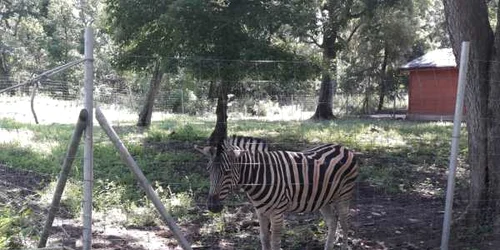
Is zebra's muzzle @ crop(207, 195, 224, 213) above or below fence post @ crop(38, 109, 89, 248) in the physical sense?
below

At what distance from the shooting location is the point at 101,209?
24.0ft

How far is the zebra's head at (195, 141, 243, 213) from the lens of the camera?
16.7 feet

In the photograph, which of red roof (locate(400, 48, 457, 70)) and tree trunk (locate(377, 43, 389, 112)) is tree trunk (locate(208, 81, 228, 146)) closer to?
red roof (locate(400, 48, 457, 70))

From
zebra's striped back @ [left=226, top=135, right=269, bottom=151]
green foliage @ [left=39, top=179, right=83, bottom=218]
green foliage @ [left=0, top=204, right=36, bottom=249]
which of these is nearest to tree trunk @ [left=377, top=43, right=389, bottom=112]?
green foliage @ [left=39, top=179, right=83, bottom=218]

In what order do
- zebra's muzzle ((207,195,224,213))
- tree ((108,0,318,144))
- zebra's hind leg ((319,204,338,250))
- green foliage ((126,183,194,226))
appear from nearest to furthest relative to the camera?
zebra's muzzle ((207,195,224,213)), zebra's hind leg ((319,204,338,250)), green foliage ((126,183,194,226)), tree ((108,0,318,144))

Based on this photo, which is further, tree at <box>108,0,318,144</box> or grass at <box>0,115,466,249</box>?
tree at <box>108,0,318,144</box>

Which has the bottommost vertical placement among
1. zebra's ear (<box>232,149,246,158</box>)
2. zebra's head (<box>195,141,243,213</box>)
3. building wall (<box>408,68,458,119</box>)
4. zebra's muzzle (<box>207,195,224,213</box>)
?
zebra's muzzle (<box>207,195,224,213</box>)

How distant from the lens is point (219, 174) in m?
5.09

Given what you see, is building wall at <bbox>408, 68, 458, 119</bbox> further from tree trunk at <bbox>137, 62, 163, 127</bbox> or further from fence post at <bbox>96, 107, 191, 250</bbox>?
fence post at <bbox>96, 107, 191, 250</bbox>

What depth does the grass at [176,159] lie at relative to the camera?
7.62 m

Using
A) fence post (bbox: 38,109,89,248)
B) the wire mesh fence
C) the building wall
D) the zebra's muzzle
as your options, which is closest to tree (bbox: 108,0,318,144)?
the wire mesh fence

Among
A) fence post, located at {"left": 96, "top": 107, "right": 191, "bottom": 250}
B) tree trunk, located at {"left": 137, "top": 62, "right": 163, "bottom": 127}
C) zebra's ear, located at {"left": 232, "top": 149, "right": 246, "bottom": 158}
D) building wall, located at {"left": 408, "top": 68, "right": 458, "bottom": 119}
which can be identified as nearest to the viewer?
fence post, located at {"left": 96, "top": 107, "right": 191, "bottom": 250}

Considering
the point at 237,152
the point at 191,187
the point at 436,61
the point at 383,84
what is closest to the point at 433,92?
the point at 436,61

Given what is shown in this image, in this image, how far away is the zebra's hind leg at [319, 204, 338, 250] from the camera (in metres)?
5.92
